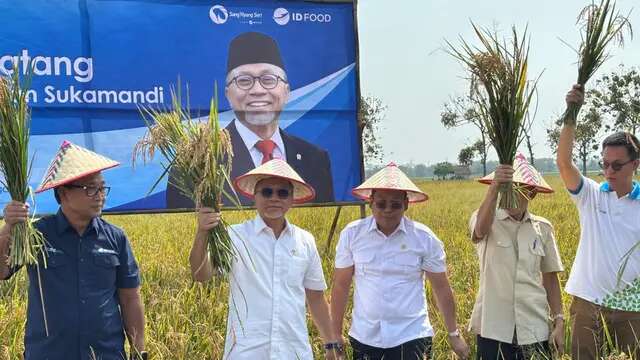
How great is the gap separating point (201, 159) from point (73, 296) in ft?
2.79

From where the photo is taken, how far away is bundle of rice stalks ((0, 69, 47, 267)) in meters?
2.55

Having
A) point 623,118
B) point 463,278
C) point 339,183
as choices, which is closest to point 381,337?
point 623,118

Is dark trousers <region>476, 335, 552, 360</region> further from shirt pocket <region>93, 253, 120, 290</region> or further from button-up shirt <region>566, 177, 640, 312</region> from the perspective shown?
shirt pocket <region>93, 253, 120, 290</region>

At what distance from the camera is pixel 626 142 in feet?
10.9

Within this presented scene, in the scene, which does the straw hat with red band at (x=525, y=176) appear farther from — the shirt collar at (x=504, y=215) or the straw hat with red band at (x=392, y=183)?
→ the straw hat with red band at (x=392, y=183)

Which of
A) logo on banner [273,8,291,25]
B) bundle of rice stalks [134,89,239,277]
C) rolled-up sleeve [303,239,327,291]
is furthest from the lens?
logo on banner [273,8,291,25]

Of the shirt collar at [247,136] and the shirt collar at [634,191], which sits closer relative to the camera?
the shirt collar at [634,191]

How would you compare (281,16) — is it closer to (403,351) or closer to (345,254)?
(345,254)

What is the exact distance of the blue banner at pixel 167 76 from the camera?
5.89m

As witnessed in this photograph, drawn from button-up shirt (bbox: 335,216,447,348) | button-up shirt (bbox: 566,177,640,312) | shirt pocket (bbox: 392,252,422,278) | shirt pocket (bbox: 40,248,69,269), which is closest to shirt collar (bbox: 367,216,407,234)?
button-up shirt (bbox: 335,216,447,348)

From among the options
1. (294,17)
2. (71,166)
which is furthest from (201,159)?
(294,17)

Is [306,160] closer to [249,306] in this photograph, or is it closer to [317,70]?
[317,70]

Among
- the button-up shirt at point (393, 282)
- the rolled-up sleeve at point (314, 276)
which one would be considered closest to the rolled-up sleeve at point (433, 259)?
the button-up shirt at point (393, 282)

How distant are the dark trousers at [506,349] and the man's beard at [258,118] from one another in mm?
3660
